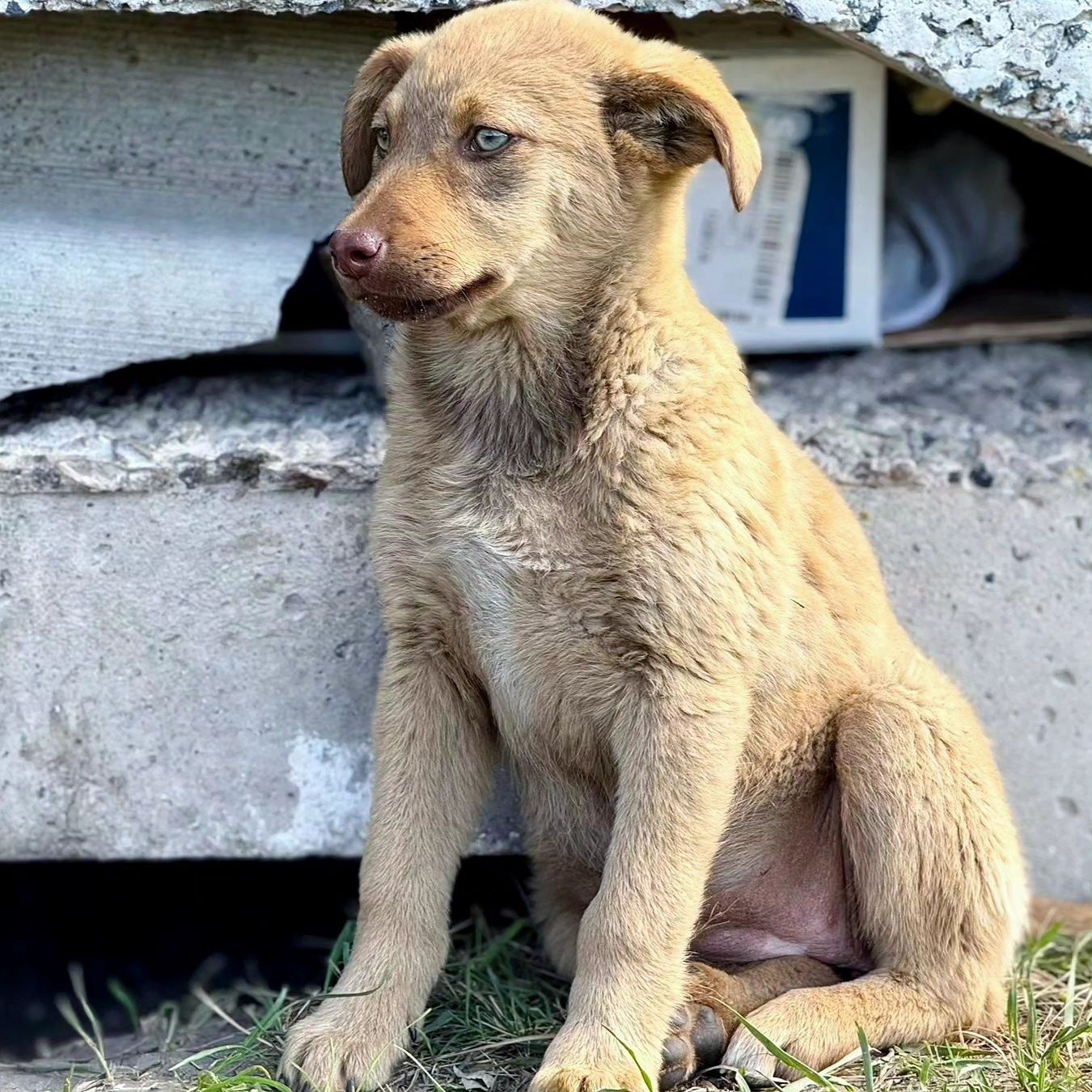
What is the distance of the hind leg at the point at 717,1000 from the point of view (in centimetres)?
274

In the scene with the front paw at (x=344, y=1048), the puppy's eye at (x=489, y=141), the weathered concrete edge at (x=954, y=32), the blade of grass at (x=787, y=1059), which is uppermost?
the weathered concrete edge at (x=954, y=32)

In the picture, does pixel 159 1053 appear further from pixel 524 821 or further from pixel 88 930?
pixel 88 930

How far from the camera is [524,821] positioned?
10.8 feet

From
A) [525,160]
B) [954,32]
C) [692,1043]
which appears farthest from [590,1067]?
[954,32]

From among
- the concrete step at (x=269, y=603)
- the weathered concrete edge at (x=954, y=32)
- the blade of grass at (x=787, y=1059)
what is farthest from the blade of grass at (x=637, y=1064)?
the weathered concrete edge at (x=954, y=32)

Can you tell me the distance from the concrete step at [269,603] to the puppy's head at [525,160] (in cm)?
84

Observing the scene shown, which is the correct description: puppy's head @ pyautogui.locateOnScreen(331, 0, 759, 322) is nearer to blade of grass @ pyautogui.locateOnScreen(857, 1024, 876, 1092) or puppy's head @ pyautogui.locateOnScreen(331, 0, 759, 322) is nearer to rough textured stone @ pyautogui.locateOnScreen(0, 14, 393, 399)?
rough textured stone @ pyautogui.locateOnScreen(0, 14, 393, 399)

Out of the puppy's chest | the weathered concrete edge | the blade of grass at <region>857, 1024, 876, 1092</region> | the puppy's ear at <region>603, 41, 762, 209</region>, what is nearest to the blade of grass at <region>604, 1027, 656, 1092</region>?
the blade of grass at <region>857, 1024, 876, 1092</region>

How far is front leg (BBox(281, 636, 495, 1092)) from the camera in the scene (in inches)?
111

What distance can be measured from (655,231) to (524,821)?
4.35 ft

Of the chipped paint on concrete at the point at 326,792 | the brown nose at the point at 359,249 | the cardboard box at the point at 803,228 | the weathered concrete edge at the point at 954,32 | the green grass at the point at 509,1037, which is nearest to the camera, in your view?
the brown nose at the point at 359,249

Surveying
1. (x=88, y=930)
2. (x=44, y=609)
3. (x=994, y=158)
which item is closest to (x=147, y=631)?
(x=44, y=609)

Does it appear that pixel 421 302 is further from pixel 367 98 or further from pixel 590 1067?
pixel 590 1067

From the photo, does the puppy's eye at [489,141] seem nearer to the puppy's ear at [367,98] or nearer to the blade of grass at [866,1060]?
the puppy's ear at [367,98]
